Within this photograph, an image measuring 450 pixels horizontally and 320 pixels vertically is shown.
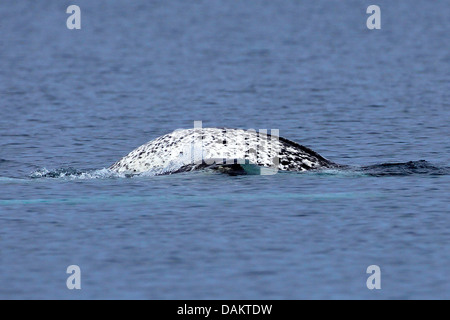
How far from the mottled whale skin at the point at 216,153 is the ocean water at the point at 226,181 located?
315 millimetres

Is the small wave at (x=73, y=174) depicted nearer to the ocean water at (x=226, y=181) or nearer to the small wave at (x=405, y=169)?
the ocean water at (x=226, y=181)

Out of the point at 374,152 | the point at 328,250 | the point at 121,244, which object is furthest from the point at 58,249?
the point at 374,152

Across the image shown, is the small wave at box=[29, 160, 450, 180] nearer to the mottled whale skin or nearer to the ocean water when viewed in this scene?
the ocean water

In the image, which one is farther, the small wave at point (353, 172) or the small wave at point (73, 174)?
the small wave at point (73, 174)

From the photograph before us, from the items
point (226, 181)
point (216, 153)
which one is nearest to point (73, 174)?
point (216, 153)

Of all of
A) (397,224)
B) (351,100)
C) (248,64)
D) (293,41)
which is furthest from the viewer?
(293,41)

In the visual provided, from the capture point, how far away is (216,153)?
2073 centimetres

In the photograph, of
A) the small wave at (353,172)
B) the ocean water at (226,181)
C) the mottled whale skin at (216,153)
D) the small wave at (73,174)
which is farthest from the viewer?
the small wave at (73,174)

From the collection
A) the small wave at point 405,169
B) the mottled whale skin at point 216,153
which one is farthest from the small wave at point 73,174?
the small wave at point 405,169

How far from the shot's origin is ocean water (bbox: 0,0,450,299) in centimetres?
1457

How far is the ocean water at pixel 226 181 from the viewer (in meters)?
Answer: 14.6

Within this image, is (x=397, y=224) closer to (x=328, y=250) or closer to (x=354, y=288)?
(x=328, y=250)
